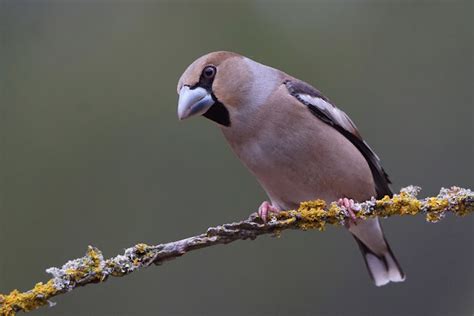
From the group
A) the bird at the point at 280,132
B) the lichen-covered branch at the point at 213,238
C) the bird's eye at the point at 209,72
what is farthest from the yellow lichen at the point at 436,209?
the bird's eye at the point at 209,72

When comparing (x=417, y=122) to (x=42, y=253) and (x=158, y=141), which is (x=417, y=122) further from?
(x=42, y=253)

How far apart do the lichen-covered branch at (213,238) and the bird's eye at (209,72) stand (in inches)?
43.1

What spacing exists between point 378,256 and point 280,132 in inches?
56.6

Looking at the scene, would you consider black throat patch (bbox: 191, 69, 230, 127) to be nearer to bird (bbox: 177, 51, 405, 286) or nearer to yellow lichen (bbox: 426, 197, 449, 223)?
bird (bbox: 177, 51, 405, 286)

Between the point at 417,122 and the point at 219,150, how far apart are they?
1.88m

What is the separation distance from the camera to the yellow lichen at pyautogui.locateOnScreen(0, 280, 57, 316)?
263 cm

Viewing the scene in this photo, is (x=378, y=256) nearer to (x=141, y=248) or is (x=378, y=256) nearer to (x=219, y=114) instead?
(x=219, y=114)

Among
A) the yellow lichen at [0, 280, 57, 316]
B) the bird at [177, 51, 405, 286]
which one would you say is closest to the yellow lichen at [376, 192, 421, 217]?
the bird at [177, 51, 405, 286]

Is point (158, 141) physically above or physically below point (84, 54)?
below

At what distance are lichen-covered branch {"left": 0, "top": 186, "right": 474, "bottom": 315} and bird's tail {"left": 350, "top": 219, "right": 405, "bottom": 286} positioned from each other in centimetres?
159

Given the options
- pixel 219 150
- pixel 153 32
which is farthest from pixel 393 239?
pixel 153 32

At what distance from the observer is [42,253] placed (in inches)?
230

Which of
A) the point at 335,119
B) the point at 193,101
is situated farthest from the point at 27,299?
the point at 335,119

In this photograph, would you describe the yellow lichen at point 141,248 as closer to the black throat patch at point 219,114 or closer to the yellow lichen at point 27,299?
the yellow lichen at point 27,299
